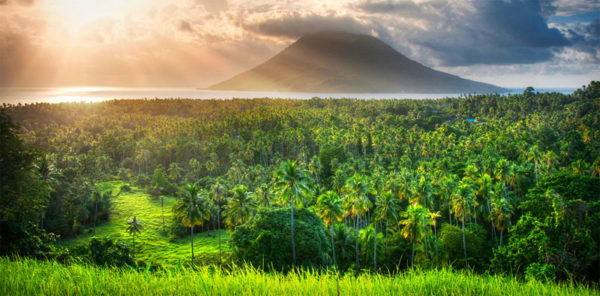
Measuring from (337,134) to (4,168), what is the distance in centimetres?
10549

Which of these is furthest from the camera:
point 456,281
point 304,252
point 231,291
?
point 304,252

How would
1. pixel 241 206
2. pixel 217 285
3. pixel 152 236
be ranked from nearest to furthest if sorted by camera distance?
pixel 217 285
pixel 241 206
pixel 152 236

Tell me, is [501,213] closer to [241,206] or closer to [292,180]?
[292,180]

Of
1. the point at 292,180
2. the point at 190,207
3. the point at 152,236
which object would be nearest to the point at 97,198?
the point at 152,236

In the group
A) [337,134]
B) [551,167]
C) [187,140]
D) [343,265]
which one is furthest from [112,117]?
[551,167]

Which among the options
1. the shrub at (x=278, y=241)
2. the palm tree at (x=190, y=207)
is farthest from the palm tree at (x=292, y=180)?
the palm tree at (x=190, y=207)

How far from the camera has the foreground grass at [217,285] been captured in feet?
18.8

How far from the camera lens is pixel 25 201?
17.6 metres

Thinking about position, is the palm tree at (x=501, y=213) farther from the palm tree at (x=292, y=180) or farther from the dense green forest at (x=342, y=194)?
the palm tree at (x=292, y=180)

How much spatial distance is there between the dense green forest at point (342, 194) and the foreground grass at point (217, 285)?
0.81 m

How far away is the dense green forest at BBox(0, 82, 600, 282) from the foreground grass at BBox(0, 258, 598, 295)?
0.81 m

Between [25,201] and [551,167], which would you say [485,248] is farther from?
[25,201]

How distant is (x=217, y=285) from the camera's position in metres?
5.99

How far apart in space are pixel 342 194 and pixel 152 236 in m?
36.3
